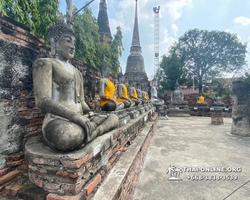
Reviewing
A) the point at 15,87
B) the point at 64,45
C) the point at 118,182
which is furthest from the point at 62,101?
the point at 118,182

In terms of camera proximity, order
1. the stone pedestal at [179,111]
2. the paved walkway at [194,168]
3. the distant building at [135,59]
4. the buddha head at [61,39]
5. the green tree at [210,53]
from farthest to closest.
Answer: the distant building at [135,59]
the green tree at [210,53]
the stone pedestal at [179,111]
the paved walkway at [194,168]
the buddha head at [61,39]

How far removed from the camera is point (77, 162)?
57.3 inches

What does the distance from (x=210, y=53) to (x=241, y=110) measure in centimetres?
1961

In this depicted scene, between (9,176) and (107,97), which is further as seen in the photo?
Answer: (107,97)

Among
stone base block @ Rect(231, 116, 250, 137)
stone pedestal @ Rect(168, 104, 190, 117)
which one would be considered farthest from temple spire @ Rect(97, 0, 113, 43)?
stone base block @ Rect(231, 116, 250, 137)

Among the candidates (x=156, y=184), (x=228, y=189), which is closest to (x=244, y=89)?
(x=228, y=189)

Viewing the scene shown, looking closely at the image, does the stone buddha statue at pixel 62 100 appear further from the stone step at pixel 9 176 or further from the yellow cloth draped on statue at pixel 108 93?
the yellow cloth draped on statue at pixel 108 93

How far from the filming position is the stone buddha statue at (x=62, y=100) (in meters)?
1.61

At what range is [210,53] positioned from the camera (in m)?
22.8

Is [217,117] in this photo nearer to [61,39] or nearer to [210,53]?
[61,39]

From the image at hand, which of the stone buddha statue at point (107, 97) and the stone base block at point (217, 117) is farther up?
the stone buddha statue at point (107, 97)

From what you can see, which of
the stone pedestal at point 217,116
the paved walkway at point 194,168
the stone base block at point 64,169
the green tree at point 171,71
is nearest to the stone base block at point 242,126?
the paved walkway at point 194,168

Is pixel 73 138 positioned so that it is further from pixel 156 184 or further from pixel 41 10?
pixel 41 10

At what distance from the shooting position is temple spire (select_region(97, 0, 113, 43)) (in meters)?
18.5
